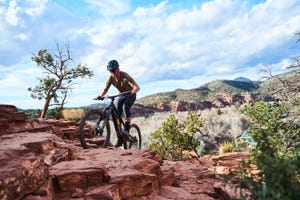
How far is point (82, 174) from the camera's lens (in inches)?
213

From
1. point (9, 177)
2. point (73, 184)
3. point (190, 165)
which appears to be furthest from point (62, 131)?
point (9, 177)

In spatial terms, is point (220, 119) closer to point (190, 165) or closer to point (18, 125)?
point (190, 165)

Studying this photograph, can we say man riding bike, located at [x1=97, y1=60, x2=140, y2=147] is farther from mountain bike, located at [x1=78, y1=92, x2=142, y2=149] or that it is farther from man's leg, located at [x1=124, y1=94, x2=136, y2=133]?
mountain bike, located at [x1=78, y1=92, x2=142, y2=149]

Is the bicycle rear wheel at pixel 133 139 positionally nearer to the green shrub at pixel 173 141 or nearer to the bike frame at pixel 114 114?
the bike frame at pixel 114 114

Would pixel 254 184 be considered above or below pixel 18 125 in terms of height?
below

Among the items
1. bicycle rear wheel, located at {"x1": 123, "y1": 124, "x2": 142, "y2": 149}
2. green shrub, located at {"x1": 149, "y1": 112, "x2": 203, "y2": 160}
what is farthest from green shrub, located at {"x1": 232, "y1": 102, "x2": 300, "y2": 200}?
green shrub, located at {"x1": 149, "y1": 112, "x2": 203, "y2": 160}

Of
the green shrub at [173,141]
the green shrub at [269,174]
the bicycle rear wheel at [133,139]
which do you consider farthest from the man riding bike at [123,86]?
the green shrub at [269,174]

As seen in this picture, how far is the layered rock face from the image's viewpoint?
454cm

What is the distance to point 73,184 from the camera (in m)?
5.28

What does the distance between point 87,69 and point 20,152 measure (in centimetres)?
1943

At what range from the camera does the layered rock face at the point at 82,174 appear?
4.54 metres

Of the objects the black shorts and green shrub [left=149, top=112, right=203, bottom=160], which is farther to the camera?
green shrub [left=149, top=112, right=203, bottom=160]

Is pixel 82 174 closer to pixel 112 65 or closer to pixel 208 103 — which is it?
pixel 112 65

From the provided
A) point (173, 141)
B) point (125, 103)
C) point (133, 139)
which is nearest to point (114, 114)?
point (125, 103)
